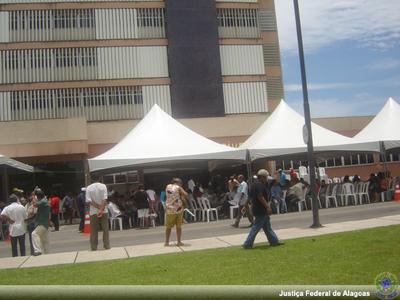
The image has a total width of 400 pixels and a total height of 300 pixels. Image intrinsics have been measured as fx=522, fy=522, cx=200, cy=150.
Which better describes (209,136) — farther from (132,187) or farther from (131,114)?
(131,114)

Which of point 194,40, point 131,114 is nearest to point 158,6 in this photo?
point 194,40

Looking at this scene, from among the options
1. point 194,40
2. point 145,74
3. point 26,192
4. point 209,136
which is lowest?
point 26,192

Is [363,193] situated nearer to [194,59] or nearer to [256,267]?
[256,267]

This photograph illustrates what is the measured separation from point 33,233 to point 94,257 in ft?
6.82

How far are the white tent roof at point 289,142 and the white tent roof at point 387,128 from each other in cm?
126

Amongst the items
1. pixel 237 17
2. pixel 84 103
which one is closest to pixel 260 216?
pixel 84 103

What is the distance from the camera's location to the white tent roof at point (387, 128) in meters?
24.5

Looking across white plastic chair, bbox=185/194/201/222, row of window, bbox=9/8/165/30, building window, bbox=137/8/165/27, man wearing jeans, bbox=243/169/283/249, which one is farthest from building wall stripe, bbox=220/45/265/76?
man wearing jeans, bbox=243/169/283/249

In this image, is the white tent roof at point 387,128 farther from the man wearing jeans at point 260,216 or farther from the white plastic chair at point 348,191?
the man wearing jeans at point 260,216

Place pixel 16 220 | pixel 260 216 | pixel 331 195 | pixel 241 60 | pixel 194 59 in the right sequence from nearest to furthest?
pixel 260 216
pixel 16 220
pixel 331 195
pixel 194 59
pixel 241 60

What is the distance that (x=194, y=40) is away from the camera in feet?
128

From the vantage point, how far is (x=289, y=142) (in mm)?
22875

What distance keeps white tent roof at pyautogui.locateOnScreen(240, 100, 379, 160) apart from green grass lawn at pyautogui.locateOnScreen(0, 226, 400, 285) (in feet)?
37.1

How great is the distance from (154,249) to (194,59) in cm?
2830
